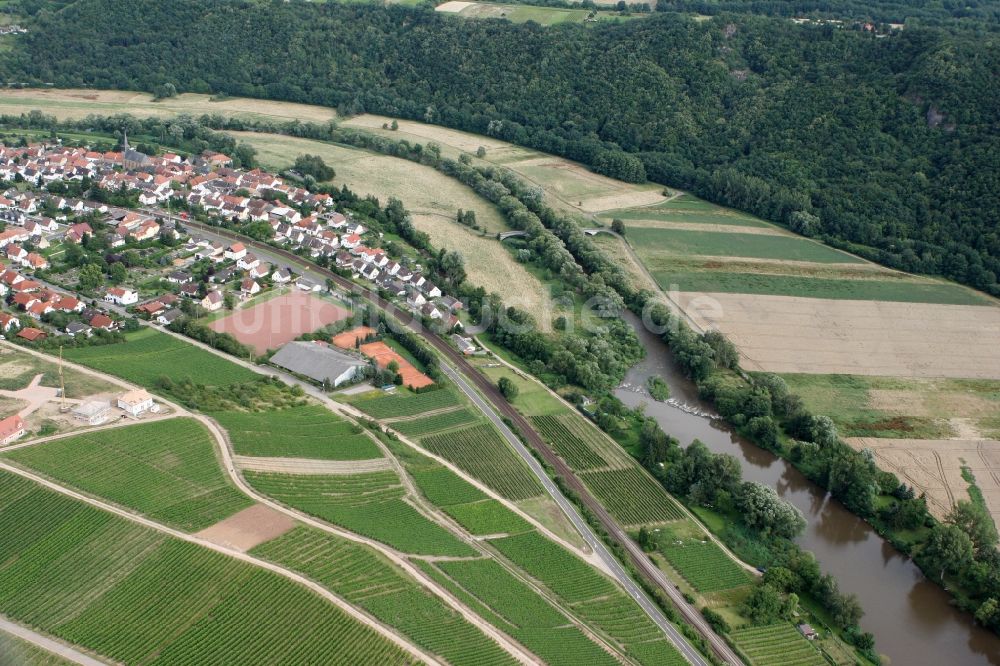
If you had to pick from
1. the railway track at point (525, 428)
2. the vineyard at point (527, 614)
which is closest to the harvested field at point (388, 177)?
the railway track at point (525, 428)

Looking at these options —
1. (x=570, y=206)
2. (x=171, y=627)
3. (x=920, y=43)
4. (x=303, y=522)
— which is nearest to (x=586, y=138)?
(x=570, y=206)

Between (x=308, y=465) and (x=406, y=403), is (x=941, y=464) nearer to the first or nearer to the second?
(x=406, y=403)

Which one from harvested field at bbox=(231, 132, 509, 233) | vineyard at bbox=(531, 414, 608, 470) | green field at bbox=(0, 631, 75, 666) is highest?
harvested field at bbox=(231, 132, 509, 233)

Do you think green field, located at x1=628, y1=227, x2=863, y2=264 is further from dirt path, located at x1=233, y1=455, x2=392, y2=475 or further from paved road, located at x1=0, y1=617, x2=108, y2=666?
paved road, located at x1=0, y1=617, x2=108, y2=666

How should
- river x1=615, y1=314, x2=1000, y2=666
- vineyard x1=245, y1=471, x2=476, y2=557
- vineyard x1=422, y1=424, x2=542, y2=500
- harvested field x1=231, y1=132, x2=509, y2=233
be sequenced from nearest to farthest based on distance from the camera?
river x1=615, y1=314, x2=1000, y2=666
vineyard x1=245, y1=471, x2=476, y2=557
vineyard x1=422, y1=424, x2=542, y2=500
harvested field x1=231, y1=132, x2=509, y2=233

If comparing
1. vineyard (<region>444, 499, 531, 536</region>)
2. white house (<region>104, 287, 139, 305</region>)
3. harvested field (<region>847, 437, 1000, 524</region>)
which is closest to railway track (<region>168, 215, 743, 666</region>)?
vineyard (<region>444, 499, 531, 536</region>)

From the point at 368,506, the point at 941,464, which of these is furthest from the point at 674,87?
the point at 368,506
